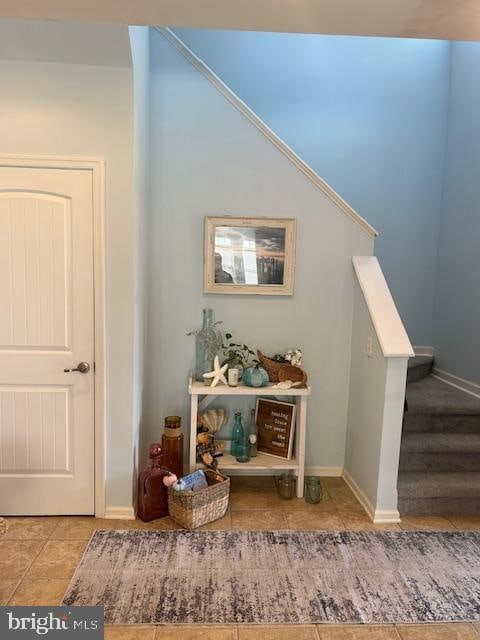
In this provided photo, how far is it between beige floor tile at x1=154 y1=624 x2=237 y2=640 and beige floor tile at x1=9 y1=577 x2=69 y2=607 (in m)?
0.52

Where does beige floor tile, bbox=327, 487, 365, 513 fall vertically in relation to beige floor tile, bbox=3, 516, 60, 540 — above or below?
above

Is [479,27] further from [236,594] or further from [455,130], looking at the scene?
[455,130]

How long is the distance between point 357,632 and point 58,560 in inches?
58.6

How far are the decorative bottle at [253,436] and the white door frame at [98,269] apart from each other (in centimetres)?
99

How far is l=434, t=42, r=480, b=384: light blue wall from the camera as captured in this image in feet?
11.3

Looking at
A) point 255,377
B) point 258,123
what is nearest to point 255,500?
point 255,377

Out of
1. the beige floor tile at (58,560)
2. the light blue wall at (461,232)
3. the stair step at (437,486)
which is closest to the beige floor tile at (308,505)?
the stair step at (437,486)

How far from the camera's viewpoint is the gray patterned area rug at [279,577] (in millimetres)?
1842

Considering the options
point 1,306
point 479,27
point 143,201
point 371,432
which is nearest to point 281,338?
point 371,432

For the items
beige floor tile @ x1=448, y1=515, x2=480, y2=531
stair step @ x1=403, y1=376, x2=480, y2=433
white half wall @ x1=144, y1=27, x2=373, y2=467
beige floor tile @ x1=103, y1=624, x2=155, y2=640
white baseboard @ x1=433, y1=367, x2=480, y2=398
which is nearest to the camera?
beige floor tile @ x1=103, y1=624, x2=155, y2=640

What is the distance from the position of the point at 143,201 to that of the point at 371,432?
213 cm

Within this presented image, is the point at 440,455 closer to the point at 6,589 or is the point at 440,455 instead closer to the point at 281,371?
the point at 281,371

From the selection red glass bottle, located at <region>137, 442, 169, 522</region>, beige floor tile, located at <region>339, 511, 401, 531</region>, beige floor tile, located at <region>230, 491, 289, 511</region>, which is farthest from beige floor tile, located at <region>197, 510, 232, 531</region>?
beige floor tile, located at <region>339, 511, 401, 531</region>

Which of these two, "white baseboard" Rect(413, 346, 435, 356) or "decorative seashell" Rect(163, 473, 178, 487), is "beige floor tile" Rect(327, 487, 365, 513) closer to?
"decorative seashell" Rect(163, 473, 178, 487)
